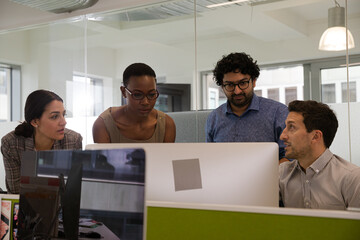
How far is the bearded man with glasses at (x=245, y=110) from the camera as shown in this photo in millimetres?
2471

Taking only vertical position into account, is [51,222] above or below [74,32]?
below

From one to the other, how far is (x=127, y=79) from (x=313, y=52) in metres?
1.75

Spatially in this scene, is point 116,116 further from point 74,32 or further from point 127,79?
point 74,32

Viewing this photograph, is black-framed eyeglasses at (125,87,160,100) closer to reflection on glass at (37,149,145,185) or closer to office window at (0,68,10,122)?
reflection on glass at (37,149,145,185)

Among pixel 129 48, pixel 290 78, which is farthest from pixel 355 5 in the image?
pixel 129 48

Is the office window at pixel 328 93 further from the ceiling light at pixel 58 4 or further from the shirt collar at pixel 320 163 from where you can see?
the ceiling light at pixel 58 4

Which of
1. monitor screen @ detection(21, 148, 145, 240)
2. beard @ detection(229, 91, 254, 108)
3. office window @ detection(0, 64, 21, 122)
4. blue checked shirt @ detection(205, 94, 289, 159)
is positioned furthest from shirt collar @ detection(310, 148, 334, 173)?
office window @ detection(0, 64, 21, 122)

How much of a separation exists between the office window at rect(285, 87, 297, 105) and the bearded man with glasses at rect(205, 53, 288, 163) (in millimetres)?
1036

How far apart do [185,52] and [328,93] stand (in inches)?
53.7

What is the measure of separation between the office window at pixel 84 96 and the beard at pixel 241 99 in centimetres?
225

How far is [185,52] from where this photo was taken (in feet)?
13.2

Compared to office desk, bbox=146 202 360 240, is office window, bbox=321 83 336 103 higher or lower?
higher

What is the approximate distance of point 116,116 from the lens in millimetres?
2488

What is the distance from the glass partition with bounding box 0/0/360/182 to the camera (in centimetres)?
341
